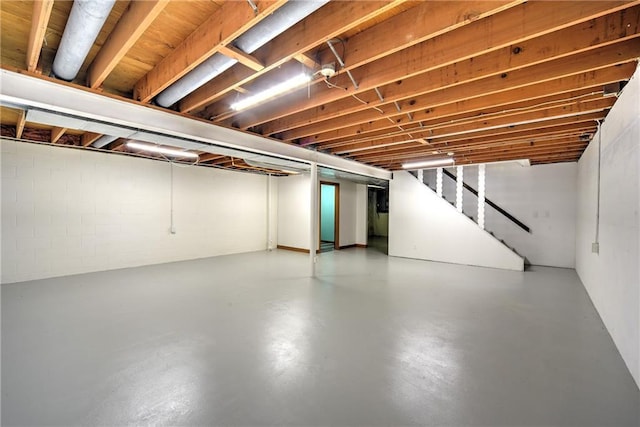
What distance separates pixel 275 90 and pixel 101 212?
484cm

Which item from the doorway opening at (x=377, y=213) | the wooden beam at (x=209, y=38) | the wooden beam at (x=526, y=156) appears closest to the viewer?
the wooden beam at (x=209, y=38)

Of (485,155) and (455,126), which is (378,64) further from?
(485,155)

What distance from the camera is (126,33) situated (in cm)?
174

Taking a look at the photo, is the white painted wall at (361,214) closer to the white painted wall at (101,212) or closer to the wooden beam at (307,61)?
the white painted wall at (101,212)

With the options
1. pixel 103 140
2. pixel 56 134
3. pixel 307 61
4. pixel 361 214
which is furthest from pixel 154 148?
pixel 361 214

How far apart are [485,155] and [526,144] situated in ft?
3.04

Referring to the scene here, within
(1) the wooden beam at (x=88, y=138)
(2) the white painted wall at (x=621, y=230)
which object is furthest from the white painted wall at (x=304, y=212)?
(2) the white painted wall at (x=621, y=230)

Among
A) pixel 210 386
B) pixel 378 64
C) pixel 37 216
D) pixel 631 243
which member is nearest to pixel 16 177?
pixel 37 216

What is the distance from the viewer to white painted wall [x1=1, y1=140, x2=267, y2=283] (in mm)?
4391

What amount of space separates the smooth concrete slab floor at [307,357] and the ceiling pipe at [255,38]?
7.47 feet

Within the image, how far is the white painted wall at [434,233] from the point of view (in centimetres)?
581

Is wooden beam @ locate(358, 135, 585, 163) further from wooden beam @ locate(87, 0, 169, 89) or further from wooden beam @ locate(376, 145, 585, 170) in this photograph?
wooden beam @ locate(87, 0, 169, 89)

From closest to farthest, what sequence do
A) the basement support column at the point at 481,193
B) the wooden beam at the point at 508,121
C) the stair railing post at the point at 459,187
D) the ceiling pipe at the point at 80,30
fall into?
the ceiling pipe at the point at 80,30
the wooden beam at the point at 508,121
the basement support column at the point at 481,193
the stair railing post at the point at 459,187

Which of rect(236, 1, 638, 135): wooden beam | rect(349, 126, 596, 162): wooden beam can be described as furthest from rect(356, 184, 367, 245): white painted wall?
rect(236, 1, 638, 135): wooden beam
